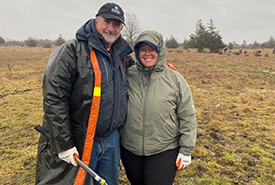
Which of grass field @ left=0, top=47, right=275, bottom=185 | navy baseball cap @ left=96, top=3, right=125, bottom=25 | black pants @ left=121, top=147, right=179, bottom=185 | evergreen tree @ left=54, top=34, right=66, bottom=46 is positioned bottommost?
grass field @ left=0, top=47, right=275, bottom=185

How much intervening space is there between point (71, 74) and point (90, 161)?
103cm

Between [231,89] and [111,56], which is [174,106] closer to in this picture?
[111,56]

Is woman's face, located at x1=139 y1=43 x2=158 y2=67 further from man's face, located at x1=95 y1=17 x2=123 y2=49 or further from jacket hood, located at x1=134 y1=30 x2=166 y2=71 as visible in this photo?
man's face, located at x1=95 y1=17 x2=123 y2=49

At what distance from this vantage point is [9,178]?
3.54m

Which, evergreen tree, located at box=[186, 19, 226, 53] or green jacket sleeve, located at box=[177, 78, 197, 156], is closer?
green jacket sleeve, located at box=[177, 78, 197, 156]

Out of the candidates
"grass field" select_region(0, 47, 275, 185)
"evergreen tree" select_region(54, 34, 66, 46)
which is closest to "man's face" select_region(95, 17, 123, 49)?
"grass field" select_region(0, 47, 275, 185)

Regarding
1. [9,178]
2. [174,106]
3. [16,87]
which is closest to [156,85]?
[174,106]

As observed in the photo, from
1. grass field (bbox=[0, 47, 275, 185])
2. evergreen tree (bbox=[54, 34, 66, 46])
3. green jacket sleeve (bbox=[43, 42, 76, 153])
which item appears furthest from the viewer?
evergreen tree (bbox=[54, 34, 66, 46])

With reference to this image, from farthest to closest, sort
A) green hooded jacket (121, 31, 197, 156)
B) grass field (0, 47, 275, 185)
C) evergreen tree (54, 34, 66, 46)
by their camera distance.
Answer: evergreen tree (54, 34, 66, 46) < grass field (0, 47, 275, 185) < green hooded jacket (121, 31, 197, 156)

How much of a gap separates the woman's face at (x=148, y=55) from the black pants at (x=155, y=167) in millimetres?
1113

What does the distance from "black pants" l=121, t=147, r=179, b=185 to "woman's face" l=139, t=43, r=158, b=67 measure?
1113 mm

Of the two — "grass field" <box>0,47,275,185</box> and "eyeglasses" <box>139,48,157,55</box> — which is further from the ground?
"eyeglasses" <box>139,48,157,55</box>

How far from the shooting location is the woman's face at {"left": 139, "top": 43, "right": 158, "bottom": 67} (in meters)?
2.24

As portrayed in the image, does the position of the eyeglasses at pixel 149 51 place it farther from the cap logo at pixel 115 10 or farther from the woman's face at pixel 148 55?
the cap logo at pixel 115 10
